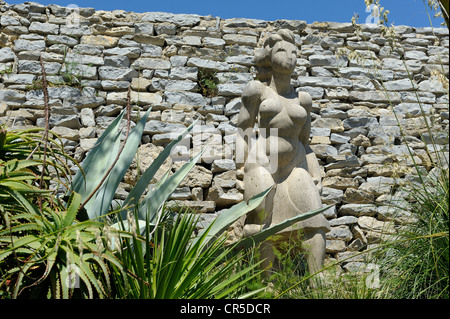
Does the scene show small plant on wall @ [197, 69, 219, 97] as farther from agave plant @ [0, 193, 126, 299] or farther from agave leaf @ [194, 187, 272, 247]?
agave plant @ [0, 193, 126, 299]

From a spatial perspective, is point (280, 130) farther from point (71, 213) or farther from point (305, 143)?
point (71, 213)

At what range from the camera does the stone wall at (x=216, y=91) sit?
5.85m

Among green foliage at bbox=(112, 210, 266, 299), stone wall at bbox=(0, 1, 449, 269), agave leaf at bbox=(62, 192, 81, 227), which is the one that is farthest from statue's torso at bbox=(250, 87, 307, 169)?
stone wall at bbox=(0, 1, 449, 269)

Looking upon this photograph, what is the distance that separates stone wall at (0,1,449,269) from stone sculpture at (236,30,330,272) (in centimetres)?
165

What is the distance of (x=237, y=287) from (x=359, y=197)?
3.25 m

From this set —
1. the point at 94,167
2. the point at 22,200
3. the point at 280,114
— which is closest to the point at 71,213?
the point at 22,200

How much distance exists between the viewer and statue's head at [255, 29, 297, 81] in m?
4.18

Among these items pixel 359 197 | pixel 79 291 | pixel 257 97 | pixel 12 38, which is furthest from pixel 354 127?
pixel 79 291

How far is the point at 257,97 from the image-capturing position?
163 inches

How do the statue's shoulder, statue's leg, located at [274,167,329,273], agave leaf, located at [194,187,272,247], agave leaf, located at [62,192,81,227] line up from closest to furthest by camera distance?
agave leaf, located at [62,192,81,227]
agave leaf, located at [194,187,272,247]
statue's leg, located at [274,167,329,273]
the statue's shoulder

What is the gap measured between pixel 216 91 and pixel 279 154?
8.44 feet

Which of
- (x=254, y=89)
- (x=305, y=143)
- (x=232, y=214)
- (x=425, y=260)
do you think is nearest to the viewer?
(x=425, y=260)

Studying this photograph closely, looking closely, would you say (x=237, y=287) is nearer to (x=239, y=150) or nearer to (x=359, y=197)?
(x=239, y=150)

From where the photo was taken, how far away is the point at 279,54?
4180mm
